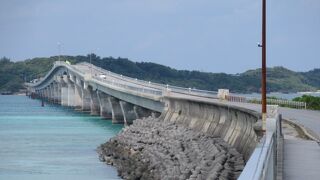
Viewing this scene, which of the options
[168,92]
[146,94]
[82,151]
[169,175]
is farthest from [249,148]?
[146,94]

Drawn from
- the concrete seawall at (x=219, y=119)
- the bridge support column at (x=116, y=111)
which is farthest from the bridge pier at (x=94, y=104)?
the concrete seawall at (x=219, y=119)

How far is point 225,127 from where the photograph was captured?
38.6m

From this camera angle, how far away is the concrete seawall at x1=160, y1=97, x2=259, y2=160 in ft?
102

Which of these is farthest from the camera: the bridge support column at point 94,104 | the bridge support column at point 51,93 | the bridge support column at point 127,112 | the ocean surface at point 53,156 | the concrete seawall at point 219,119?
the bridge support column at point 51,93

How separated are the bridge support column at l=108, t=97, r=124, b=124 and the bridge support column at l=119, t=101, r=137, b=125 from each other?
482 centimetres

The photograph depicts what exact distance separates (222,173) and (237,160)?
12.0 ft

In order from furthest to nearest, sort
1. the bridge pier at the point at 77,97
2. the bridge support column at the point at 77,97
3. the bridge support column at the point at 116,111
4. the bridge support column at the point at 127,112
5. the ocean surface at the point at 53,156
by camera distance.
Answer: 1. the bridge support column at the point at 77,97
2. the bridge pier at the point at 77,97
3. the bridge support column at the point at 116,111
4. the bridge support column at the point at 127,112
5. the ocean surface at the point at 53,156

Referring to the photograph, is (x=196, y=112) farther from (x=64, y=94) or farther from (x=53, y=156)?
(x=64, y=94)

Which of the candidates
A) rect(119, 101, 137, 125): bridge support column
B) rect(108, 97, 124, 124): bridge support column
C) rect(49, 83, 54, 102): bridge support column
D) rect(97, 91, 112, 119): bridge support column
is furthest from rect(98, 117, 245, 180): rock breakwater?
rect(49, 83, 54, 102): bridge support column

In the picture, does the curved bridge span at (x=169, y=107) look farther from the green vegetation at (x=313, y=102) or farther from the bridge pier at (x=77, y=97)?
the green vegetation at (x=313, y=102)

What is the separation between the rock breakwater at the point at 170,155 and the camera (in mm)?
27203

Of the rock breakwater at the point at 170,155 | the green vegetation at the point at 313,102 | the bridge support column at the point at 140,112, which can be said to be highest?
the green vegetation at the point at 313,102

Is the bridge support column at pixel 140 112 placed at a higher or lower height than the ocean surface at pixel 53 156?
higher

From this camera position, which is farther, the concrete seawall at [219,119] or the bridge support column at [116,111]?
the bridge support column at [116,111]
